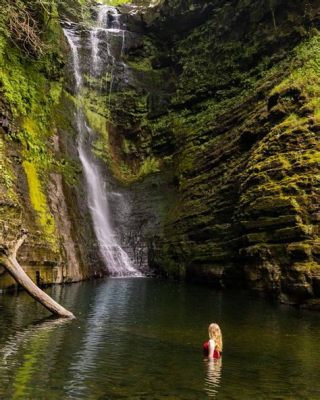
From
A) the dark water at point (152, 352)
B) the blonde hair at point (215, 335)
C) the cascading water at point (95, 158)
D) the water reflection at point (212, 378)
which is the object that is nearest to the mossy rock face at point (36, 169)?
the cascading water at point (95, 158)

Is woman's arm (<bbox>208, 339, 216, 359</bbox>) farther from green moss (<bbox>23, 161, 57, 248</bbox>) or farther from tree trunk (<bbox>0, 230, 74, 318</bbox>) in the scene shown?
green moss (<bbox>23, 161, 57, 248</bbox>)

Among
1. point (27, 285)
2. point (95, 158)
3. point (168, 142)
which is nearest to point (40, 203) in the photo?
point (27, 285)

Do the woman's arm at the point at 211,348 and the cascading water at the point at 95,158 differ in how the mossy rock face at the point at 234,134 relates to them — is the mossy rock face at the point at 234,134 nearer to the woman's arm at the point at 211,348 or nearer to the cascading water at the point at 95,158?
the cascading water at the point at 95,158

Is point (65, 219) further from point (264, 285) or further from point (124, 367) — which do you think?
point (124, 367)

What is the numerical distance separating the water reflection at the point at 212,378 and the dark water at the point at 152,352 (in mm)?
19

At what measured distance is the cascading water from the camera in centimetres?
3005

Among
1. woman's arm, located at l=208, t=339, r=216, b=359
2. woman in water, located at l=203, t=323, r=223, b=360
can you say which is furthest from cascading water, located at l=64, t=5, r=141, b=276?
woman's arm, located at l=208, t=339, r=216, b=359

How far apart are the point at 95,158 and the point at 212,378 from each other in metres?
27.5

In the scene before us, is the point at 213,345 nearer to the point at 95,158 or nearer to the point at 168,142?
the point at 95,158

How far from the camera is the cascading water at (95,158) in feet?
98.6

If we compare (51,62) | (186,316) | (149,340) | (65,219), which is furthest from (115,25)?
(149,340)

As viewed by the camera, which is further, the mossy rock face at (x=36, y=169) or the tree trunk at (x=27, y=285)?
the mossy rock face at (x=36, y=169)

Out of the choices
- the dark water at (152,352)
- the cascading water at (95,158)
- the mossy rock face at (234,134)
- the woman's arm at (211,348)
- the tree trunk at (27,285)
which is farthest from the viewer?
the cascading water at (95,158)

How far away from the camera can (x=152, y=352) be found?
10.6 meters
